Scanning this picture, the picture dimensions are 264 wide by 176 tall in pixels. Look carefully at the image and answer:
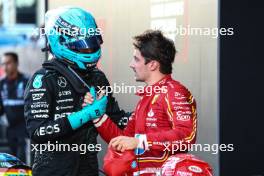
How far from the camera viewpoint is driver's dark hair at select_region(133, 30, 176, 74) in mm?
3691

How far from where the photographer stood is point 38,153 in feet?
12.1

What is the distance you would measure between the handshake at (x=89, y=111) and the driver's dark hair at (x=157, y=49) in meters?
0.33

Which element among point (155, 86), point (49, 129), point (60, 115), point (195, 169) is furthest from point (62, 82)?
point (195, 169)

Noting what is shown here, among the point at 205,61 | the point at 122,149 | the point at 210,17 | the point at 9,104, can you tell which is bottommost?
the point at 9,104

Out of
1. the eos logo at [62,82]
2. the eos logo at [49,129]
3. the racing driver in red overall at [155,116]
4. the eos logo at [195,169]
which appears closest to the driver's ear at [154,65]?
the racing driver in red overall at [155,116]

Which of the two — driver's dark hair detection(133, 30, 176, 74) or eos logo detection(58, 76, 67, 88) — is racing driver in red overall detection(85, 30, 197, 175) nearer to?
driver's dark hair detection(133, 30, 176, 74)

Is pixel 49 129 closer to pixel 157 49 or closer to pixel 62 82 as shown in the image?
pixel 62 82

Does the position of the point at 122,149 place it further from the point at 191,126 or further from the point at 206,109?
the point at 206,109

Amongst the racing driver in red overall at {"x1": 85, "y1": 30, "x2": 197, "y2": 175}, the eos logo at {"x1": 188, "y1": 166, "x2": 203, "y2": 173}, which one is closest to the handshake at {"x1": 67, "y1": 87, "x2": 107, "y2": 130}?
the racing driver in red overall at {"x1": 85, "y1": 30, "x2": 197, "y2": 175}

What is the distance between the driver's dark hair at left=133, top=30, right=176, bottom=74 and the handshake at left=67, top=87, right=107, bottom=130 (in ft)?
1.09

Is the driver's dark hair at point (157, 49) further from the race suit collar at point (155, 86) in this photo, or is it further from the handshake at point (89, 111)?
the handshake at point (89, 111)

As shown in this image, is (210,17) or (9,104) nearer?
(210,17)
